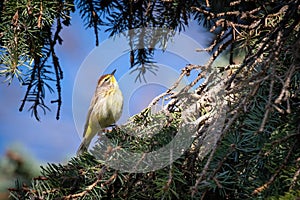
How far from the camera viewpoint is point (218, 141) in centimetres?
91

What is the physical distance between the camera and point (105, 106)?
8.38 ft

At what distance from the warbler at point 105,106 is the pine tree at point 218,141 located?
1.03 metres

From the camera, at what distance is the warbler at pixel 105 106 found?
2.48 metres

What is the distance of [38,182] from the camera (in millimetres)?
1191

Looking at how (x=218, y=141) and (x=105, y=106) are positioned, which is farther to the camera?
(x=105, y=106)

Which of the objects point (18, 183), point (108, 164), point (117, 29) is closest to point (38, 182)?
point (18, 183)

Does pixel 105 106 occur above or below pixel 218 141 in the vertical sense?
above

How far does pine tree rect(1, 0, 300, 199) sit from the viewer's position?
0.95 metres

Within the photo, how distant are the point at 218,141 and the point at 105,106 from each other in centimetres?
168

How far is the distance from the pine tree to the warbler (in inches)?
40.5

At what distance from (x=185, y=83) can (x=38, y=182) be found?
0.54m

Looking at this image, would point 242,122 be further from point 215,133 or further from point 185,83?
point 185,83

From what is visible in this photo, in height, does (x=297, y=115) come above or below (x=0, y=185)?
below

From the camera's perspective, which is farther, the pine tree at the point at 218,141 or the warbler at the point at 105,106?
the warbler at the point at 105,106
